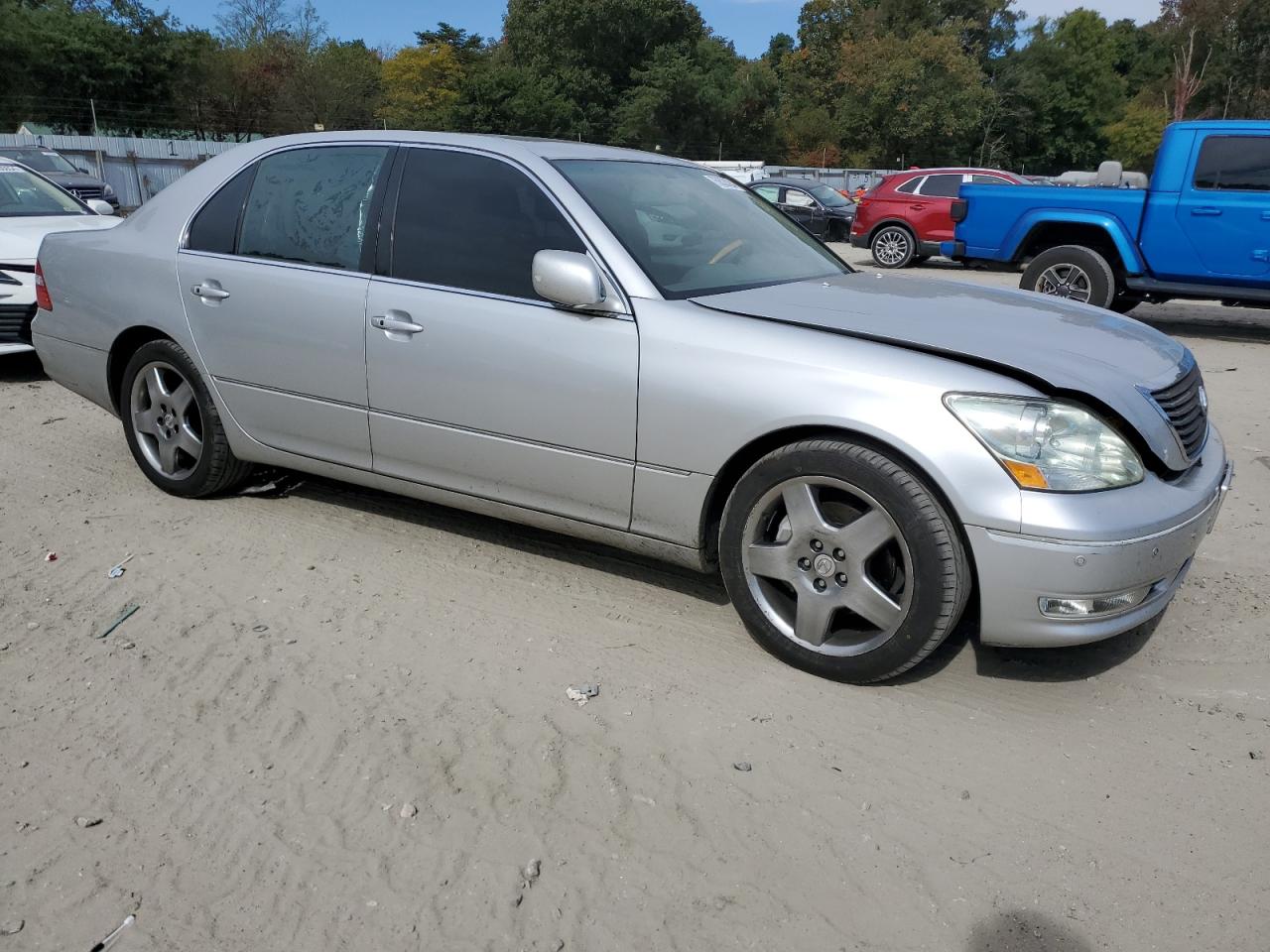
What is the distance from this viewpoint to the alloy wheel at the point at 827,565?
3.13 m

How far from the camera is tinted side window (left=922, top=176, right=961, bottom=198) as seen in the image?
57.4 ft

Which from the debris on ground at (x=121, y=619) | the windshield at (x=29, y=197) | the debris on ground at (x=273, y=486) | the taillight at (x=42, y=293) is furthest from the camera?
the windshield at (x=29, y=197)

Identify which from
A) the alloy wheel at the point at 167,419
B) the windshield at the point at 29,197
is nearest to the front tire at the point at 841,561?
the alloy wheel at the point at 167,419

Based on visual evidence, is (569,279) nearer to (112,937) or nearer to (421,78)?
(112,937)

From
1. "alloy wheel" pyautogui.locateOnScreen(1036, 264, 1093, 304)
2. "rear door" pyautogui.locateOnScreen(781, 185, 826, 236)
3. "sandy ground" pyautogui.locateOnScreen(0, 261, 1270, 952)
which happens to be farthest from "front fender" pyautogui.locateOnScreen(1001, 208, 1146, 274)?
"rear door" pyautogui.locateOnScreen(781, 185, 826, 236)

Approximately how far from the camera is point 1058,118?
74.6 metres

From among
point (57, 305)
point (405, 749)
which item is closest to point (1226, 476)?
point (405, 749)

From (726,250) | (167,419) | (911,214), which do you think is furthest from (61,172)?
(726,250)

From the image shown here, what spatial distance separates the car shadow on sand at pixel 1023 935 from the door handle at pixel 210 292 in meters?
3.71

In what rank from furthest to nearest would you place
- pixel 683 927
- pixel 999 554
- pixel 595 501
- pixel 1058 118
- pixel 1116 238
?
pixel 1058 118, pixel 1116 238, pixel 595 501, pixel 999 554, pixel 683 927

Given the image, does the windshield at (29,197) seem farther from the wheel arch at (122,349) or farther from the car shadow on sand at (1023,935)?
the car shadow on sand at (1023,935)

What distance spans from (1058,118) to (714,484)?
3215 inches

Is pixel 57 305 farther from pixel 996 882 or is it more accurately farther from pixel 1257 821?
pixel 1257 821

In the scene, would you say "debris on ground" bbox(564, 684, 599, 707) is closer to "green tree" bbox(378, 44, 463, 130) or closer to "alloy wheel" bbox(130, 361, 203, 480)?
"alloy wheel" bbox(130, 361, 203, 480)
